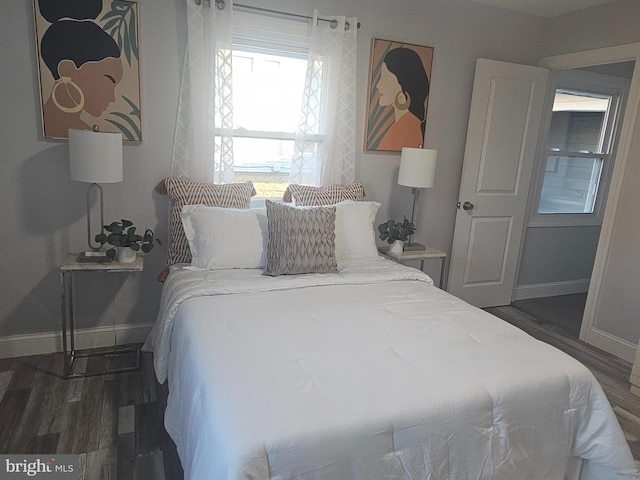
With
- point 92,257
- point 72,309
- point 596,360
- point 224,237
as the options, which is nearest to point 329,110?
point 224,237

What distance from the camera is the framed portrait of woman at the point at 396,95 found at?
122 inches

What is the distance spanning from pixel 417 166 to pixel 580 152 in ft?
7.37

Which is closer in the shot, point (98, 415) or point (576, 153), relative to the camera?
point (98, 415)

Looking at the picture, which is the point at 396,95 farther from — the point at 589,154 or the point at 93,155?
the point at 589,154

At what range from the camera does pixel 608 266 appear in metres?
3.14

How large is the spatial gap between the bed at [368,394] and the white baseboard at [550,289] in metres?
2.38

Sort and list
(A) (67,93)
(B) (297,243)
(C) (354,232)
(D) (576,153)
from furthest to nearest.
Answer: (D) (576,153) < (C) (354,232) < (A) (67,93) < (B) (297,243)

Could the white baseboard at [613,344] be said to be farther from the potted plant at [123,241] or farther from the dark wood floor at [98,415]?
the potted plant at [123,241]

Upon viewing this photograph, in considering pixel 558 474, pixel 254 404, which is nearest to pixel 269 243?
pixel 254 404

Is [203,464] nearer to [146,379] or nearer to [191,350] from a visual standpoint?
[191,350]

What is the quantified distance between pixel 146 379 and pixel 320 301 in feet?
3.89

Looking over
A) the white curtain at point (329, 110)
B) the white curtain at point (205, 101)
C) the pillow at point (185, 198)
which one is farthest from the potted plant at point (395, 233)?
the white curtain at point (205, 101)

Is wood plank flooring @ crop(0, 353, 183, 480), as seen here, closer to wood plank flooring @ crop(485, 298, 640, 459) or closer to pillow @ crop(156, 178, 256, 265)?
pillow @ crop(156, 178, 256, 265)

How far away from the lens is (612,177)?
3.06 m
